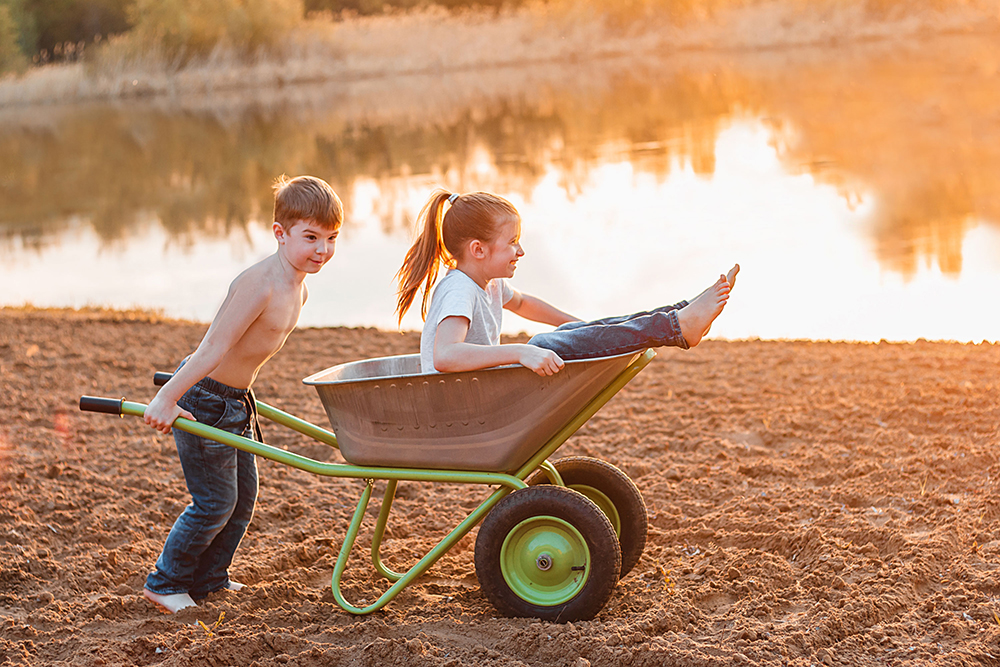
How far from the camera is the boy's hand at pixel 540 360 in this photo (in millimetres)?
2598

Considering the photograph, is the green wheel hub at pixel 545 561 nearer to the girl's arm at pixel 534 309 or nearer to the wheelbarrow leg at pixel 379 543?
the wheelbarrow leg at pixel 379 543

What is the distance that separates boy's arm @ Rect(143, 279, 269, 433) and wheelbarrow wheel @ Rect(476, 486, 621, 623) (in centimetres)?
92

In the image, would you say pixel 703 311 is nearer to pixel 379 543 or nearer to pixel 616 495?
pixel 616 495

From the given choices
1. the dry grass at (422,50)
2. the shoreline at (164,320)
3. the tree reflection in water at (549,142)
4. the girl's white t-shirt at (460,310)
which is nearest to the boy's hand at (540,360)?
the girl's white t-shirt at (460,310)

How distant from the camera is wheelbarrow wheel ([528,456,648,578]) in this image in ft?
10.2

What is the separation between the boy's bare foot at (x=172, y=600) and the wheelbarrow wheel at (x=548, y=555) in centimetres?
101

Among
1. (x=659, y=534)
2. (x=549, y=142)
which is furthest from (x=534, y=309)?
(x=549, y=142)

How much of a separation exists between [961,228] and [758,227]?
6.13 feet

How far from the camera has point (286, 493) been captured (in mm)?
4145

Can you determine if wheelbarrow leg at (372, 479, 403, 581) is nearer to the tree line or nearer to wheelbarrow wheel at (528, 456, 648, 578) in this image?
wheelbarrow wheel at (528, 456, 648, 578)

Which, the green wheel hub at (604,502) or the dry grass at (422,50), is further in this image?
the dry grass at (422,50)

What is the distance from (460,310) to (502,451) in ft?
1.40

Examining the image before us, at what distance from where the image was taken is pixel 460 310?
9.09 ft

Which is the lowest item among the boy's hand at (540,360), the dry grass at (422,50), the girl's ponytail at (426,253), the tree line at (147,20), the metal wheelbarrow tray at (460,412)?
the metal wheelbarrow tray at (460,412)
